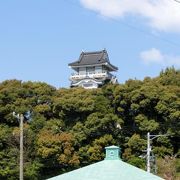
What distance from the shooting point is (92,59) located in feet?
224

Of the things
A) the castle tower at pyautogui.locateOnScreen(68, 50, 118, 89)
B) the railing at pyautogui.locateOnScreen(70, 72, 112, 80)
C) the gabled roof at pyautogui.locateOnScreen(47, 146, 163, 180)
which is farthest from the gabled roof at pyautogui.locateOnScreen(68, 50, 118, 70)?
the gabled roof at pyautogui.locateOnScreen(47, 146, 163, 180)

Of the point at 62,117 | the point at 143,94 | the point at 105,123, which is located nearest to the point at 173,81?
the point at 143,94

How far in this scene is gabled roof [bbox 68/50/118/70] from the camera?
66812 millimetres

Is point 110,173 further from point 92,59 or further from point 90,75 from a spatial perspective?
point 92,59

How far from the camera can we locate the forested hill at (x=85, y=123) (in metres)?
38.2

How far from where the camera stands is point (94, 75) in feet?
219

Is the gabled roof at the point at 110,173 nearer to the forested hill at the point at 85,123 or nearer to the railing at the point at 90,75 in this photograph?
the forested hill at the point at 85,123

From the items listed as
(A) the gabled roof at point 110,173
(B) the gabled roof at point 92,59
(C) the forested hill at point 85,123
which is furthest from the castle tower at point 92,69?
(A) the gabled roof at point 110,173

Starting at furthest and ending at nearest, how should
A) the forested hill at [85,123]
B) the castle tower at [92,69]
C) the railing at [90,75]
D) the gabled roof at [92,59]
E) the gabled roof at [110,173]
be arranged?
the gabled roof at [92,59]
the railing at [90,75]
the castle tower at [92,69]
the forested hill at [85,123]
the gabled roof at [110,173]

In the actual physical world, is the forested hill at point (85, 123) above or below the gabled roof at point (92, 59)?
below

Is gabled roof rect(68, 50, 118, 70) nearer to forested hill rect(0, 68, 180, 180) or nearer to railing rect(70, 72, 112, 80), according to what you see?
railing rect(70, 72, 112, 80)

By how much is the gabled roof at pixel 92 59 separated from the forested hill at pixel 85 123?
79.4 feet

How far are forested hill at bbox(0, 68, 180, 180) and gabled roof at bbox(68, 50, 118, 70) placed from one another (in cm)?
2420

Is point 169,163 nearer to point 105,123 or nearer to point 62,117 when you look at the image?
point 105,123
